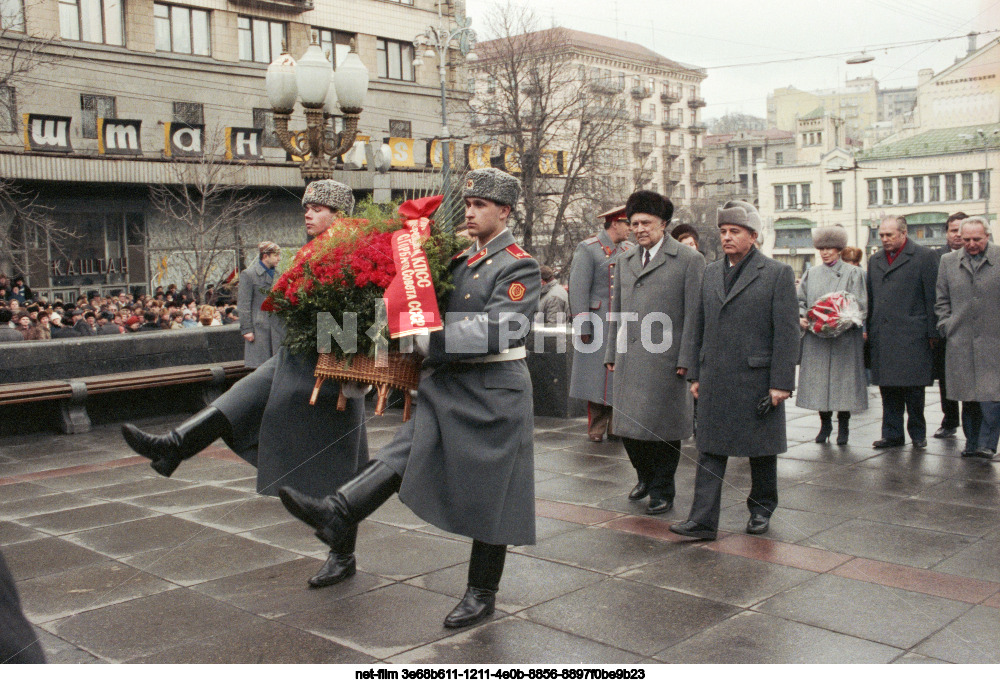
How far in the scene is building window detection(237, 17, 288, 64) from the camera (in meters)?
33.3

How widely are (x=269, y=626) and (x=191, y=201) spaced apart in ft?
87.4

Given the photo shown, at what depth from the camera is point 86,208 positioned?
28703 mm

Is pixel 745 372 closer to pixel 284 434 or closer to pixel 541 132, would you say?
pixel 284 434

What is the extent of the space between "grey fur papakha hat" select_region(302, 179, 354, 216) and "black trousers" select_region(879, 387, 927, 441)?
524 cm

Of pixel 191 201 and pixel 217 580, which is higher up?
pixel 191 201

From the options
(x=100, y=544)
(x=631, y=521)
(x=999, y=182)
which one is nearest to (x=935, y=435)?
(x=631, y=521)

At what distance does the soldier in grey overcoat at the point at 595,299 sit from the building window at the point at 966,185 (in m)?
63.7

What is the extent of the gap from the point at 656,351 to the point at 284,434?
254 cm

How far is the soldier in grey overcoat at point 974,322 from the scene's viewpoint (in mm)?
7965

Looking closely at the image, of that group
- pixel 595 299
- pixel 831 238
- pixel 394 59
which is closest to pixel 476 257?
pixel 595 299

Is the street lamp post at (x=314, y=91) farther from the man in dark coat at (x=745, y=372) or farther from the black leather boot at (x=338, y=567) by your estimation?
the black leather boot at (x=338, y=567)

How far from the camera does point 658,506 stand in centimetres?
645

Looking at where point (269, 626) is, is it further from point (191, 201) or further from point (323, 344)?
point (191, 201)

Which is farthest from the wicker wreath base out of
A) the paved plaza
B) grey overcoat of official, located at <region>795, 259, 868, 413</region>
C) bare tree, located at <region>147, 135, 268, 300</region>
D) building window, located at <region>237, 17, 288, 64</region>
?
building window, located at <region>237, 17, 288, 64</region>
